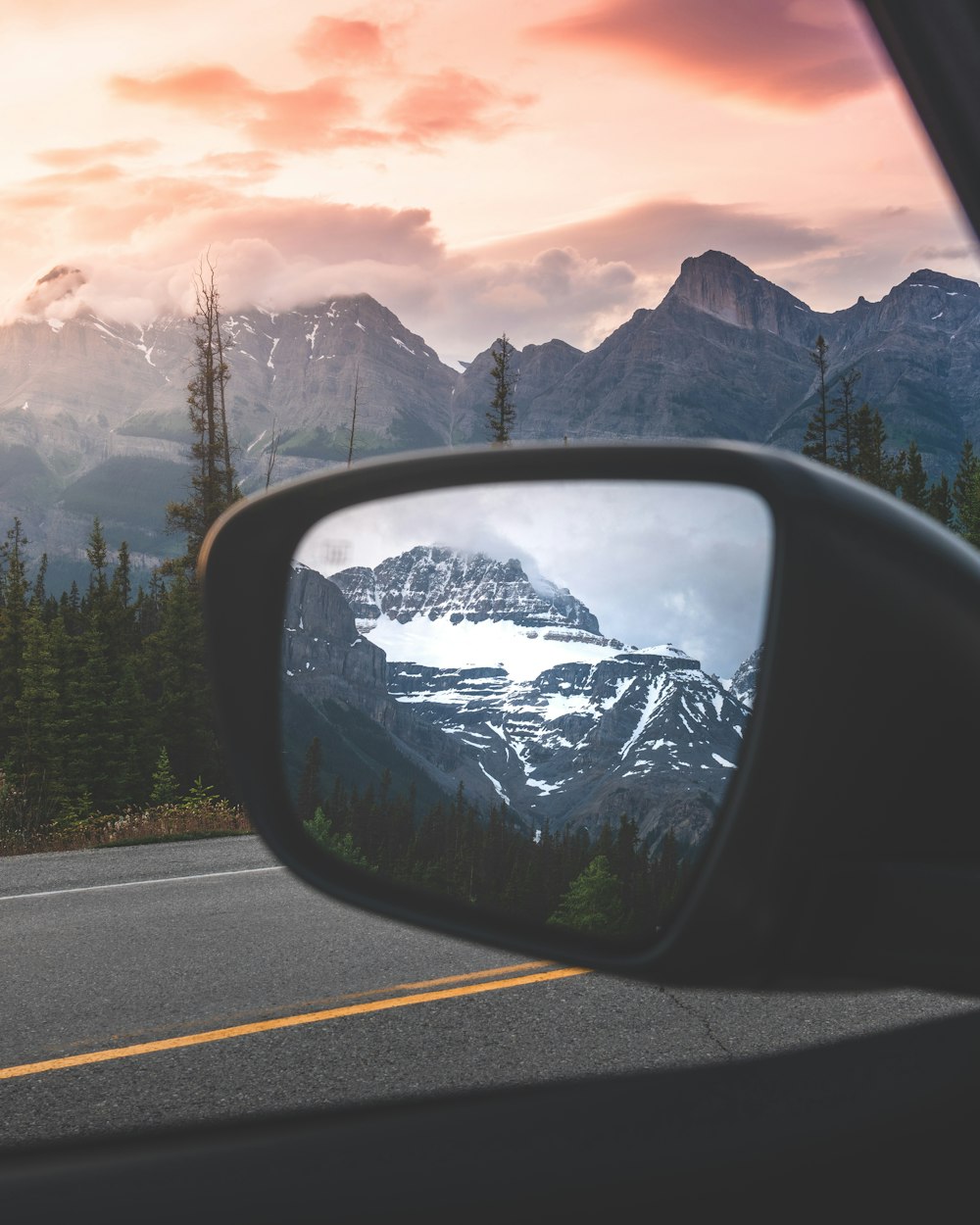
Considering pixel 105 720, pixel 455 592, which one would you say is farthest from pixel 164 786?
pixel 455 592

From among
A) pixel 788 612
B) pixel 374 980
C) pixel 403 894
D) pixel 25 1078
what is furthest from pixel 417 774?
pixel 374 980

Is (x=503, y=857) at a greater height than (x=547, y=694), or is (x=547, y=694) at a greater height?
(x=547, y=694)

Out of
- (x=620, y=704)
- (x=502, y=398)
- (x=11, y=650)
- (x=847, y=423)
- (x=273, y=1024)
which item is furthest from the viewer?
(x=847, y=423)

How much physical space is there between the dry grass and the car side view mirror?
12.3 metres

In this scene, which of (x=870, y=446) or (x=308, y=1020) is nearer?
(x=308, y=1020)

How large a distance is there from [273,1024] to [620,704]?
15.1 ft

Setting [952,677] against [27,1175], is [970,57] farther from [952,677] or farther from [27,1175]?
[27,1175]

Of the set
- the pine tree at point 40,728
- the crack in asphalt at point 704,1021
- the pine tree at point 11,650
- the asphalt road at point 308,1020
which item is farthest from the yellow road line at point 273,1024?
the pine tree at point 11,650

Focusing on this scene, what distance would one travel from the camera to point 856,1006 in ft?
16.7

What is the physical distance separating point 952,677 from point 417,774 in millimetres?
789

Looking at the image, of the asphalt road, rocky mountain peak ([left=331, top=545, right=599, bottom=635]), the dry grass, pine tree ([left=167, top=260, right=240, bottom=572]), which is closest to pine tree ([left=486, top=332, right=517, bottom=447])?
pine tree ([left=167, top=260, right=240, bottom=572])

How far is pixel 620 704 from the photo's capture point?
1.31m

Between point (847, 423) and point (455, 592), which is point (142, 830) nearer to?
point (455, 592)

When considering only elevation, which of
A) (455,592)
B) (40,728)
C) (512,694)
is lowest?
(40,728)
